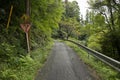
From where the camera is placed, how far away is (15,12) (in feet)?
56.3

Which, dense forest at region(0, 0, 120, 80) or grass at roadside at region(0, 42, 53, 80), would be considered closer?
grass at roadside at region(0, 42, 53, 80)

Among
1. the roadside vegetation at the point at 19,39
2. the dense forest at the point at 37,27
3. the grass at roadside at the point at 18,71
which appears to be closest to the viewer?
the grass at roadside at the point at 18,71

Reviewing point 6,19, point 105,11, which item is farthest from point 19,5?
point 105,11

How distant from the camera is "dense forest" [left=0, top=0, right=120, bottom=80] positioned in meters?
11.0

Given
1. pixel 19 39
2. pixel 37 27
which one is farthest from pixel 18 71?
pixel 37 27

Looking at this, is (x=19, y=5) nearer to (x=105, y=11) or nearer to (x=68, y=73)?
(x=68, y=73)

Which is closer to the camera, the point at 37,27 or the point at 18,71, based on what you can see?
the point at 18,71

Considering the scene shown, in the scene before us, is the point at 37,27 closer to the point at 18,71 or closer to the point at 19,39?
the point at 19,39

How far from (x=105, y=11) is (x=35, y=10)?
13.2 m

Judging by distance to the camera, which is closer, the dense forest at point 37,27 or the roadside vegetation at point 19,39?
the roadside vegetation at point 19,39

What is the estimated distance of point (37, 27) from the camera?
23281 mm

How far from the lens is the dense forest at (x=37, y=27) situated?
36.1ft

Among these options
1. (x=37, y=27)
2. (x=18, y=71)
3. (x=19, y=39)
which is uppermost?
(x=37, y=27)

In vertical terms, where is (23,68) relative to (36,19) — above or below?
below
